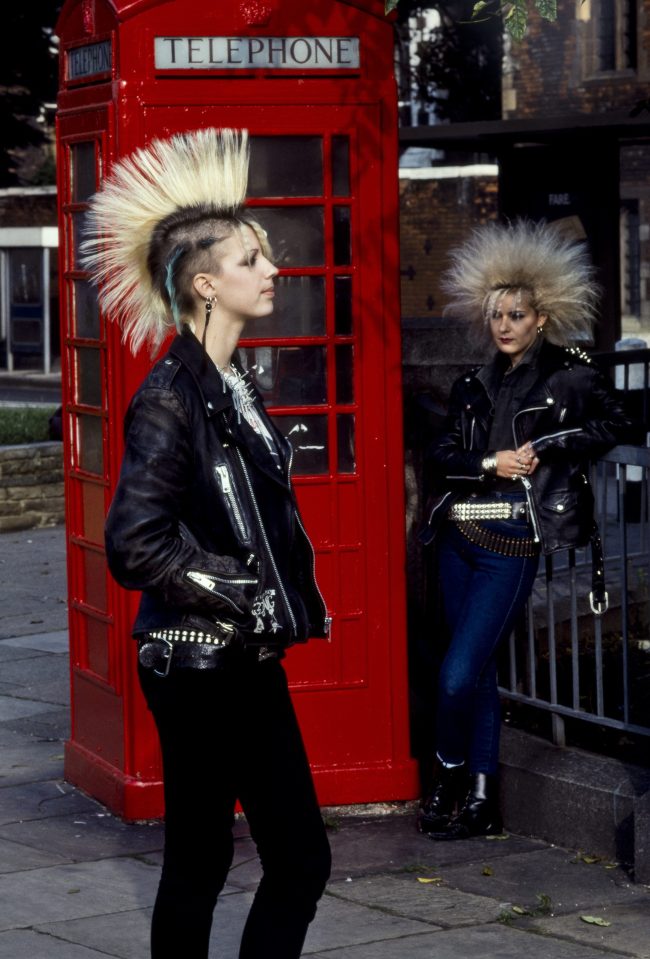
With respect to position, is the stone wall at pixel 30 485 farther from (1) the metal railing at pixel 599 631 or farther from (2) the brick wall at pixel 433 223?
(2) the brick wall at pixel 433 223

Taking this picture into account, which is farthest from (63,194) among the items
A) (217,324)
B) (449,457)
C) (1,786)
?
(217,324)

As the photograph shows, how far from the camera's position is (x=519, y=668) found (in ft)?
20.8

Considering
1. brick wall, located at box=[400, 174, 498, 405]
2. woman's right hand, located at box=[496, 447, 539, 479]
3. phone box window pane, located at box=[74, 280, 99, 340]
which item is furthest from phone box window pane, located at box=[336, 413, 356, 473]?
brick wall, located at box=[400, 174, 498, 405]

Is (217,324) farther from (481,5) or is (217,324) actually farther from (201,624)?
(481,5)

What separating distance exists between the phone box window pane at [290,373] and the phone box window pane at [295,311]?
57mm

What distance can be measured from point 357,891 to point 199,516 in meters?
2.00

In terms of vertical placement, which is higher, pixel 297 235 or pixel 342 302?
pixel 297 235

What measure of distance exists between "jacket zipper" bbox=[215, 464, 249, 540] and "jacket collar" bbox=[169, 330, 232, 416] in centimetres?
13

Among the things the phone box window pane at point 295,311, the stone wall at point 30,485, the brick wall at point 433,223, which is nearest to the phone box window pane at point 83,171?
the phone box window pane at point 295,311

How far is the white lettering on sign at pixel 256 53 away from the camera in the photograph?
5.74m

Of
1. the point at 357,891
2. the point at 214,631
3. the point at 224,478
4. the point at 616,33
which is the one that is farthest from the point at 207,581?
the point at 616,33

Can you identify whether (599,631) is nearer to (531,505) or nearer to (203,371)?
(531,505)

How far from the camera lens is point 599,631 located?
5.72 metres

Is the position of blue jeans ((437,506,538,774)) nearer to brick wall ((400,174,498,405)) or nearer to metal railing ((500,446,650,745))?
metal railing ((500,446,650,745))
